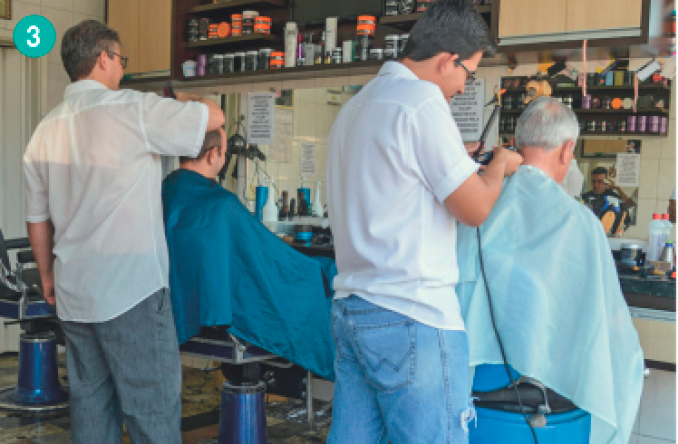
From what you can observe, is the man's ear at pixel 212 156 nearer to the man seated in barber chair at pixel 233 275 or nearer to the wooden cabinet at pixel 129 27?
the man seated in barber chair at pixel 233 275

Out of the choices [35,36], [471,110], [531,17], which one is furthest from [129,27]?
[531,17]

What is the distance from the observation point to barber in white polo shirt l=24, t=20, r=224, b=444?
1919mm

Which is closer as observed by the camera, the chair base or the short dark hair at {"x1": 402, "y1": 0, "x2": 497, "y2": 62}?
the short dark hair at {"x1": 402, "y1": 0, "x2": 497, "y2": 62}

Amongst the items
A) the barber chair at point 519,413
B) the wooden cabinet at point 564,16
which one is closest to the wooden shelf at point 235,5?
the wooden cabinet at point 564,16

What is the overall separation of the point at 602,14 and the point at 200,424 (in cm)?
259

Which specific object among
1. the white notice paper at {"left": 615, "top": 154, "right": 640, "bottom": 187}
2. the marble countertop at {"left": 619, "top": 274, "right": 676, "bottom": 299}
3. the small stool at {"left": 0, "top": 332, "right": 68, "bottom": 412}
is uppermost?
the white notice paper at {"left": 615, "top": 154, "right": 640, "bottom": 187}

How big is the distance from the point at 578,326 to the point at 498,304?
7.7 inches

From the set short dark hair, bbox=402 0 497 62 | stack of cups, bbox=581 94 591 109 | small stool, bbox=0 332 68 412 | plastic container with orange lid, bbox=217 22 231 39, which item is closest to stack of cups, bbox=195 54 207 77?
plastic container with orange lid, bbox=217 22 231 39

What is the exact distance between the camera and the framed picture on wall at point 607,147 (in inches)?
111

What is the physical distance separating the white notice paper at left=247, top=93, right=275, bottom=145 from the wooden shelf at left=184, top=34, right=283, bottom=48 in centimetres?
32

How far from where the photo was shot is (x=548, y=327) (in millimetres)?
1597

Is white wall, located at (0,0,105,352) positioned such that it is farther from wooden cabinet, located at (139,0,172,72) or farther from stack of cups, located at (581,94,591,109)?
stack of cups, located at (581,94,591,109)

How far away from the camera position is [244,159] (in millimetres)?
4109

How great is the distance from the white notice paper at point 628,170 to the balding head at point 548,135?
3.96ft
